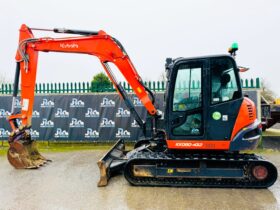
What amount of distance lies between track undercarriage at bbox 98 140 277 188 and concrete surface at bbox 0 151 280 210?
170mm

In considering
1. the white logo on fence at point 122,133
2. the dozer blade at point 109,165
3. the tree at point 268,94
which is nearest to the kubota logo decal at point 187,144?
the dozer blade at point 109,165

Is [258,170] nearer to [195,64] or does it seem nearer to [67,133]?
[195,64]

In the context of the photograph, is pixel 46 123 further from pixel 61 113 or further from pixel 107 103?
pixel 107 103

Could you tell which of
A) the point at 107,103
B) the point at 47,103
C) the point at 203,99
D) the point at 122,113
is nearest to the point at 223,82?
the point at 203,99

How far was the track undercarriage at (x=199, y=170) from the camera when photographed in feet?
15.1

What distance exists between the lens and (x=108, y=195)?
14.2 feet

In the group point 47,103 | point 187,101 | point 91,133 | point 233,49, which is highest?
point 233,49

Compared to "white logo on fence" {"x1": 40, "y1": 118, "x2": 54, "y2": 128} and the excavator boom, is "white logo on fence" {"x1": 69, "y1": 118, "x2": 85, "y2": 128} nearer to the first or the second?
"white logo on fence" {"x1": 40, "y1": 118, "x2": 54, "y2": 128}

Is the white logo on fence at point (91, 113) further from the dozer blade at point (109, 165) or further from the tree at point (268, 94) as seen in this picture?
the tree at point (268, 94)

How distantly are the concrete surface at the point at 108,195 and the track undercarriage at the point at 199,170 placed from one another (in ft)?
0.56

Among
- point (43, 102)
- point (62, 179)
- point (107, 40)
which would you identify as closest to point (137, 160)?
point (62, 179)

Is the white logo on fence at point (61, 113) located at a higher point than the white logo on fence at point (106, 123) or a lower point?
higher

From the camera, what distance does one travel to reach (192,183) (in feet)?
15.5

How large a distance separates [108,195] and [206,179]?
1.97m
